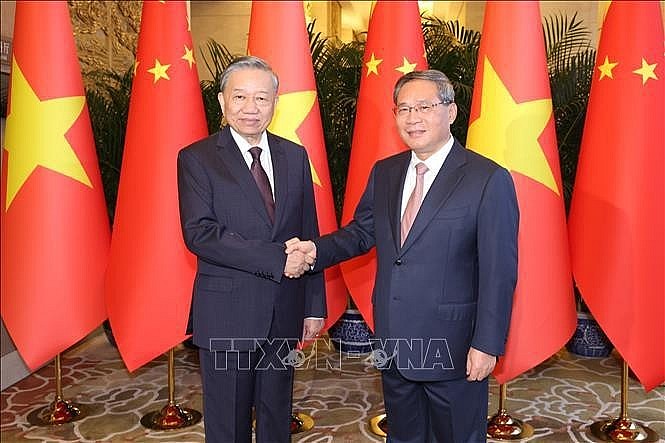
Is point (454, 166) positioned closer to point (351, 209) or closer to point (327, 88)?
point (351, 209)

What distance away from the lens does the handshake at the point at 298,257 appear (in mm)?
2111

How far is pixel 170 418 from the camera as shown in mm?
3410

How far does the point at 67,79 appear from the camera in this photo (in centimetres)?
323

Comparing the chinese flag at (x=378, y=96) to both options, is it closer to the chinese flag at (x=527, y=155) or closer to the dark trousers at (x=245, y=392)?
the chinese flag at (x=527, y=155)

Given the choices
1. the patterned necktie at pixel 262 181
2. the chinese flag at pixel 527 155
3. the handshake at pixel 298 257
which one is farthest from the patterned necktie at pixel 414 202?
the chinese flag at pixel 527 155

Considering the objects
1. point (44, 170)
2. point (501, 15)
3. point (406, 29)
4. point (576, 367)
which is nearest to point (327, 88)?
point (406, 29)

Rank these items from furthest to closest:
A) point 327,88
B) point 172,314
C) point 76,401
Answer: point 327,88, point 76,401, point 172,314

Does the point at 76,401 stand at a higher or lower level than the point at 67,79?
lower

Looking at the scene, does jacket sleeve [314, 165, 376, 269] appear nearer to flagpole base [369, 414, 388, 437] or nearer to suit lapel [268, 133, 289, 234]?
suit lapel [268, 133, 289, 234]

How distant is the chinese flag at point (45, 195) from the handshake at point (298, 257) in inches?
61.4

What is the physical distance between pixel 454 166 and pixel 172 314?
66.5 inches

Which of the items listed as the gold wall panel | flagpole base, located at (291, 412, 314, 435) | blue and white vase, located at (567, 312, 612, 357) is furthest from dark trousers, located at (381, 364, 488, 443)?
the gold wall panel

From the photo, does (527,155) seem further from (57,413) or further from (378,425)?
(57,413)

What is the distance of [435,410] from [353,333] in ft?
8.22
